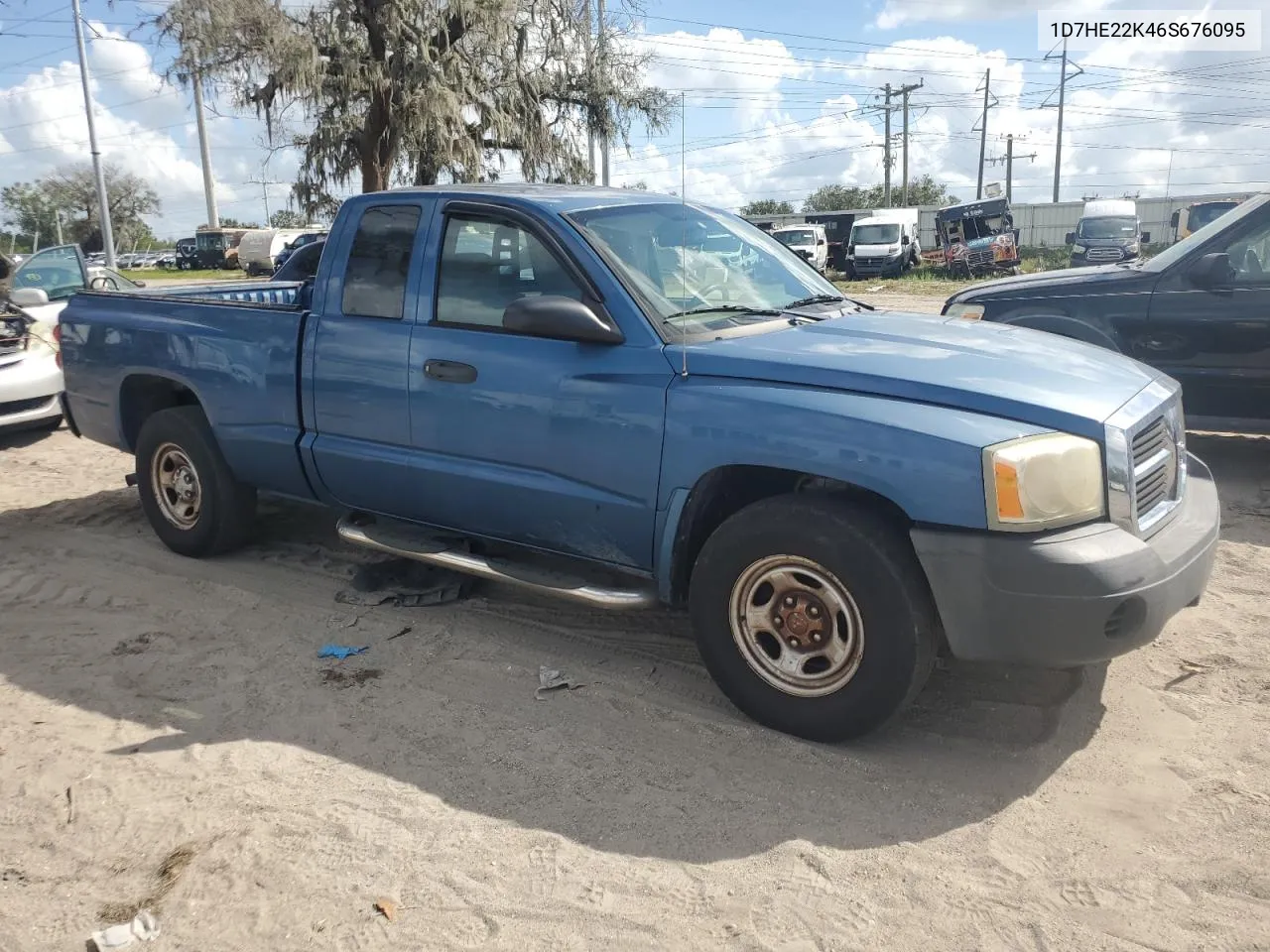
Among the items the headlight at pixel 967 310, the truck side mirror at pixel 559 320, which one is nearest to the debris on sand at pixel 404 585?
the truck side mirror at pixel 559 320

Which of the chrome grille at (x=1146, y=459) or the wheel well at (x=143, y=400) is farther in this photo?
the wheel well at (x=143, y=400)

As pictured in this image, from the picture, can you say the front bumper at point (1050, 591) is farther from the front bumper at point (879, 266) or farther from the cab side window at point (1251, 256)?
the front bumper at point (879, 266)

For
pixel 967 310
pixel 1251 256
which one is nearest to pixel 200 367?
pixel 967 310

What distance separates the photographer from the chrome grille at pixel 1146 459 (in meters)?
3.14

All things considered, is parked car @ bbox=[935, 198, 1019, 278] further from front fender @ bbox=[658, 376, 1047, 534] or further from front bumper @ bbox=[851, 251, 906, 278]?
front fender @ bbox=[658, 376, 1047, 534]

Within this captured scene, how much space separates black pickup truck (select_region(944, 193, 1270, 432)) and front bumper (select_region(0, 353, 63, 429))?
783cm

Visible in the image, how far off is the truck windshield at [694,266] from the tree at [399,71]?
20322 millimetres

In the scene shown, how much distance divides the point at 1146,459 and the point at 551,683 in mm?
2318

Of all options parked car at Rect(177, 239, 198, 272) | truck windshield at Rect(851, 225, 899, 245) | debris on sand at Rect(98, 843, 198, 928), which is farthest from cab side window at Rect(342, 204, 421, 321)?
parked car at Rect(177, 239, 198, 272)

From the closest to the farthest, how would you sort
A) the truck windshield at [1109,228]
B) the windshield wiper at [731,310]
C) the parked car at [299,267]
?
the windshield wiper at [731,310] < the parked car at [299,267] < the truck windshield at [1109,228]

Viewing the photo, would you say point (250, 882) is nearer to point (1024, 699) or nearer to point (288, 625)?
point (288, 625)

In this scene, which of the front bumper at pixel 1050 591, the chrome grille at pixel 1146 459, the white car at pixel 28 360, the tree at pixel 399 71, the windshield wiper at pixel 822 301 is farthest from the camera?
the tree at pixel 399 71

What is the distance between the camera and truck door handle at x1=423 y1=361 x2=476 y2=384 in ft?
13.5

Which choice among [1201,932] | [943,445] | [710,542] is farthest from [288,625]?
[1201,932]
